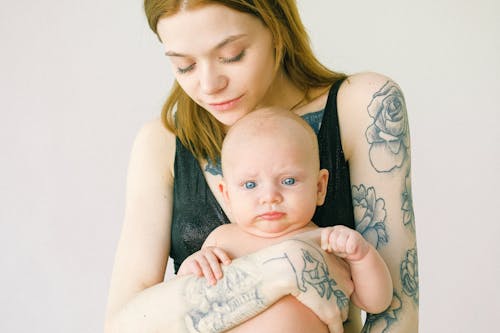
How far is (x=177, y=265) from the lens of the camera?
233 cm

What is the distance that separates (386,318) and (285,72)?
63 cm

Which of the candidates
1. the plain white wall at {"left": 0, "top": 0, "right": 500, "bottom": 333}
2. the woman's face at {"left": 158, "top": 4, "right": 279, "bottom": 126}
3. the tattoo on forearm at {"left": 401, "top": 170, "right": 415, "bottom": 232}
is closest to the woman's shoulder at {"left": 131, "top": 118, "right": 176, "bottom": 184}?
the woman's face at {"left": 158, "top": 4, "right": 279, "bottom": 126}

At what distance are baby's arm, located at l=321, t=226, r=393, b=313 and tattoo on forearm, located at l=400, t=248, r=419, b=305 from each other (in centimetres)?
12

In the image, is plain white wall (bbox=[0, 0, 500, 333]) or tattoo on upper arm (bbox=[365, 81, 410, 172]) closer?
A: tattoo on upper arm (bbox=[365, 81, 410, 172])

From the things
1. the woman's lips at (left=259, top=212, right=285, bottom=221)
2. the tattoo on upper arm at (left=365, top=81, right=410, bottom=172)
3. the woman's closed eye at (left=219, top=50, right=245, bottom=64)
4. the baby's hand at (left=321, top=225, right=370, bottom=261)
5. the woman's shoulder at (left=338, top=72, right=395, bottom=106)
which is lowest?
the baby's hand at (left=321, top=225, right=370, bottom=261)

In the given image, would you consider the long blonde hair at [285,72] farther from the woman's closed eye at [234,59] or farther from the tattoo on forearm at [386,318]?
the tattoo on forearm at [386,318]

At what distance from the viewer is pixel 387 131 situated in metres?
2.12

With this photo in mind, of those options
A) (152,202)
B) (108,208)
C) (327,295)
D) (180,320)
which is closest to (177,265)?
(152,202)

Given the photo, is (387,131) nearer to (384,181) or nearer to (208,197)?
(384,181)

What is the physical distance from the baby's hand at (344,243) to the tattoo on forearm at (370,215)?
23 centimetres

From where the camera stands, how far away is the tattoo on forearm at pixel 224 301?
185 centimetres

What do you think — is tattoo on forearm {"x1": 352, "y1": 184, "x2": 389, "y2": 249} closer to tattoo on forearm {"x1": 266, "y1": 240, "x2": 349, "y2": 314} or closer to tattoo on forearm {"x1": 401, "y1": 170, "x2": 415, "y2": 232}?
tattoo on forearm {"x1": 401, "y1": 170, "x2": 415, "y2": 232}

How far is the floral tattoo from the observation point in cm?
205

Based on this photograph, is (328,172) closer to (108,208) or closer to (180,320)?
(180,320)
